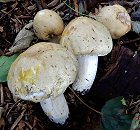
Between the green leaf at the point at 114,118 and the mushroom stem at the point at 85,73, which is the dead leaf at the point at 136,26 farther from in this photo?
the green leaf at the point at 114,118

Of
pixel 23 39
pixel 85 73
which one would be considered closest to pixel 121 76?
pixel 85 73

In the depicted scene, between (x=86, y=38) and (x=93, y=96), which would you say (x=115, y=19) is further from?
(x=93, y=96)

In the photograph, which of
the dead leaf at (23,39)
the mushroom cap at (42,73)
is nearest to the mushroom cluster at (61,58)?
the mushroom cap at (42,73)

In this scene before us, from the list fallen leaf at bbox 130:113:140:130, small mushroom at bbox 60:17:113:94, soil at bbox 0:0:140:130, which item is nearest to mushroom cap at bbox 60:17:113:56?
small mushroom at bbox 60:17:113:94

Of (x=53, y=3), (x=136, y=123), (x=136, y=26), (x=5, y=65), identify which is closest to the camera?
(x=136, y=123)

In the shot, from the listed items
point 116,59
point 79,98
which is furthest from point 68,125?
point 116,59

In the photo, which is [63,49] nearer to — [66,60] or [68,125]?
[66,60]
